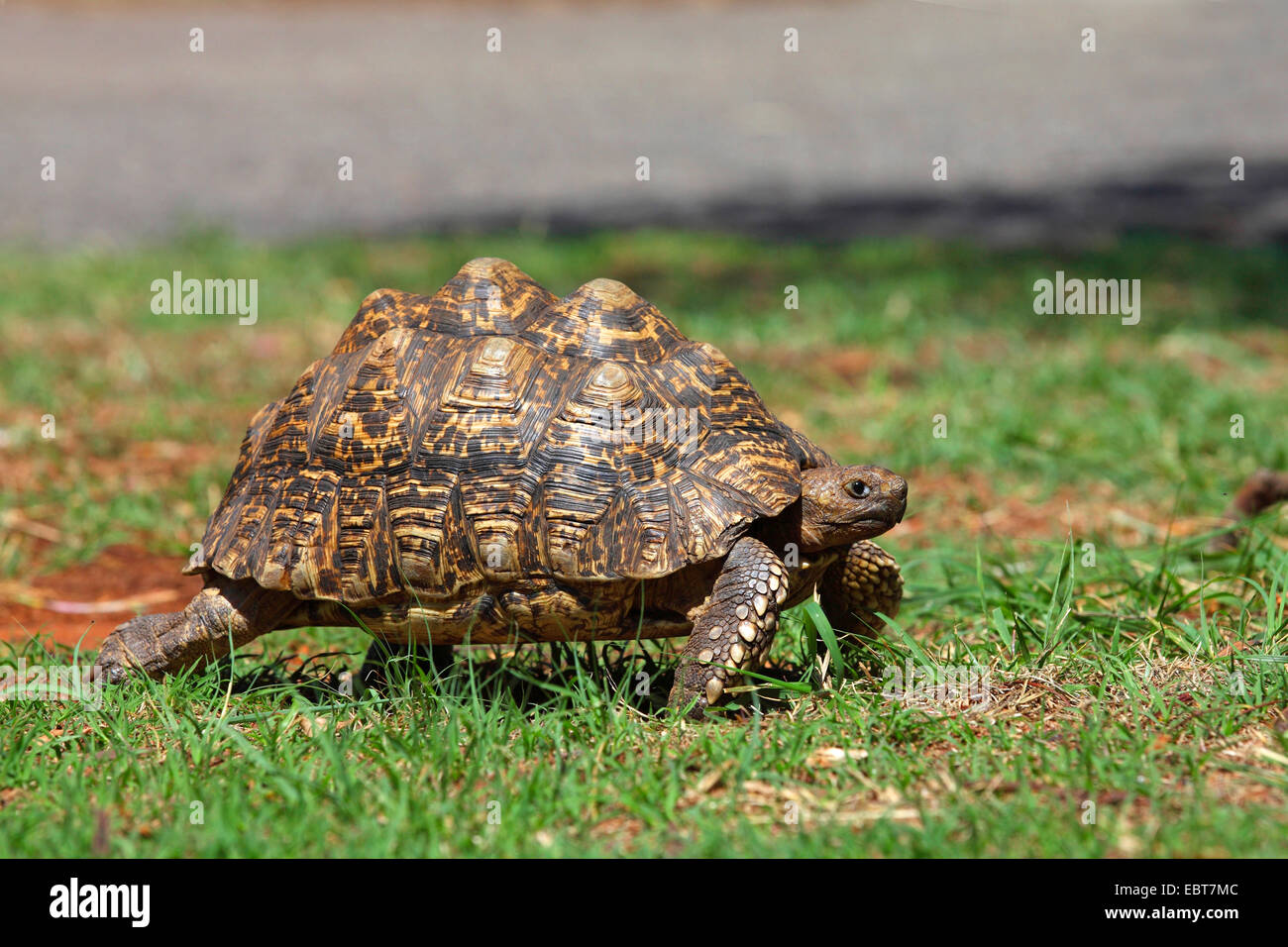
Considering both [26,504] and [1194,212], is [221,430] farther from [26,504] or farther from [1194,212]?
[1194,212]

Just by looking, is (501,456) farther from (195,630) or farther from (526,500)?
(195,630)

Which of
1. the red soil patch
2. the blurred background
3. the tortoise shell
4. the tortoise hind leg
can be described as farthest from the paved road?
the tortoise hind leg

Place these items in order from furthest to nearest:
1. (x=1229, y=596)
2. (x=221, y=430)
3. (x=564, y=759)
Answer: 1. (x=221, y=430)
2. (x=1229, y=596)
3. (x=564, y=759)

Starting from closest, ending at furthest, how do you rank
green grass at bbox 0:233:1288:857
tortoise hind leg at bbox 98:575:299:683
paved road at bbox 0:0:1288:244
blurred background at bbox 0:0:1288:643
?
1. green grass at bbox 0:233:1288:857
2. tortoise hind leg at bbox 98:575:299:683
3. blurred background at bbox 0:0:1288:643
4. paved road at bbox 0:0:1288:244

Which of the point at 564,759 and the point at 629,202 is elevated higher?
the point at 629,202

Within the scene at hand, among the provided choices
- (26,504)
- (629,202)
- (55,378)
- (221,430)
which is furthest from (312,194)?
(26,504)

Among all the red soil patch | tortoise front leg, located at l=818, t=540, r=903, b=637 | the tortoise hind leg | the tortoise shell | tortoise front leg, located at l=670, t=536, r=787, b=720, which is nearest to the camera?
tortoise front leg, located at l=670, t=536, r=787, b=720

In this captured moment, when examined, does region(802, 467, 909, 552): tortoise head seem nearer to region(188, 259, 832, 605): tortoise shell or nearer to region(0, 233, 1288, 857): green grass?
region(188, 259, 832, 605): tortoise shell

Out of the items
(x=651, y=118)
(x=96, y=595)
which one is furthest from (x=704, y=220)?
(x=96, y=595)
